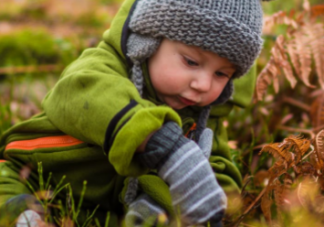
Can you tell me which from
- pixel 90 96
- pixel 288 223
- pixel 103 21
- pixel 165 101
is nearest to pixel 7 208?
pixel 90 96

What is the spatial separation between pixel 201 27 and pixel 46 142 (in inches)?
35.8

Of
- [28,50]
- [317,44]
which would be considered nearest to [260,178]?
[317,44]

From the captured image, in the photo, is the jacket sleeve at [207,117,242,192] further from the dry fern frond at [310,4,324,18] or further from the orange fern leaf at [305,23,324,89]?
the dry fern frond at [310,4,324,18]

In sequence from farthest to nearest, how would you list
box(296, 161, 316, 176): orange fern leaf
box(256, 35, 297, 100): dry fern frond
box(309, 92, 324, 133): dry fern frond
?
box(309, 92, 324, 133): dry fern frond
box(256, 35, 297, 100): dry fern frond
box(296, 161, 316, 176): orange fern leaf

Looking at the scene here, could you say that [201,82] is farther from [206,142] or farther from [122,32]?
[122,32]

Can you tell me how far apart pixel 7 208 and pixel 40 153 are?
1.24 feet

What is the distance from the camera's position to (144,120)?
169cm

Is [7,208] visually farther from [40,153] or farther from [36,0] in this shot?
[36,0]

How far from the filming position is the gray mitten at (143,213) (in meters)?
2.02

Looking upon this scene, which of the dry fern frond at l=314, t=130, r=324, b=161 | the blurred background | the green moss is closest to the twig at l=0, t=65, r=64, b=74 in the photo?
the blurred background

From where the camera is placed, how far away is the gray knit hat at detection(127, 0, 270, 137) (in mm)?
2066

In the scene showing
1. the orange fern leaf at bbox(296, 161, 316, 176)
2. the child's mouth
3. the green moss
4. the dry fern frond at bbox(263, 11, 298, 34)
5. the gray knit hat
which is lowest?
the green moss

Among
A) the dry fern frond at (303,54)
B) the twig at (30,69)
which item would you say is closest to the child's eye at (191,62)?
the dry fern frond at (303,54)

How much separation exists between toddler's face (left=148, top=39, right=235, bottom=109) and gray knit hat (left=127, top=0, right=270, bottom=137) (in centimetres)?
4
